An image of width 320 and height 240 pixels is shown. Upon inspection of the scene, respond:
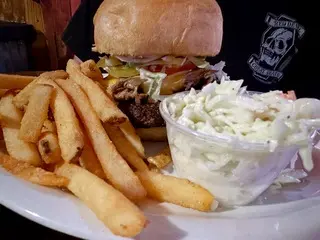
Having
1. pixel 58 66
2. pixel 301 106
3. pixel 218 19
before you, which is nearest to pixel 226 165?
pixel 301 106

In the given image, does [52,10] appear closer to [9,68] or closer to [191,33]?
[9,68]

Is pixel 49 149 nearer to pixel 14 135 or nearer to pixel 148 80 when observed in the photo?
pixel 14 135

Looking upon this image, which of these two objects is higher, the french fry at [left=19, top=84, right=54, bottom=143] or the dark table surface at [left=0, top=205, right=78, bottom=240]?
the french fry at [left=19, top=84, right=54, bottom=143]

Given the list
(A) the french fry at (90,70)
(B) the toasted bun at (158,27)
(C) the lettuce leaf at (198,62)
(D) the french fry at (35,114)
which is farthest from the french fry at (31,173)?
(C) the lettuce leaf at (198,62)

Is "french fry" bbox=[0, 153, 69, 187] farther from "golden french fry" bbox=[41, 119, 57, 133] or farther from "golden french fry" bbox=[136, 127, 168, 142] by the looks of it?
"golden french fry" bbox=[136, 127, 168, 142]

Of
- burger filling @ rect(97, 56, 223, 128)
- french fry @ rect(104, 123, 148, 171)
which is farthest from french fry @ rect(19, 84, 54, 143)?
burger filling @ rect(97, 56, 223, 128)

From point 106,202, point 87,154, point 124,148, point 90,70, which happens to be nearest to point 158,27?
point 90,70

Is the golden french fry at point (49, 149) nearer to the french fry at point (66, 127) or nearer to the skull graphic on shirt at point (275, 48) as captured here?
the french fry at point (66, 127)
